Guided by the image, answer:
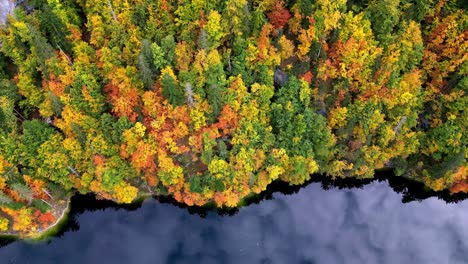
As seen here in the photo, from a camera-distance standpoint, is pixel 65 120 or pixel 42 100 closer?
pixel 65 120

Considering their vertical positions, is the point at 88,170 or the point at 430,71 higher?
the point at 430,71

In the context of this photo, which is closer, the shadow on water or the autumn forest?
the autumn forest

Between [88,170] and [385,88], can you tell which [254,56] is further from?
[88,170]

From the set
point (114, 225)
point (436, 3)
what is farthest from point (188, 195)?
point (436, 3)

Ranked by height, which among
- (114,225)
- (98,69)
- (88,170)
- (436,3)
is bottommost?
(114,225)

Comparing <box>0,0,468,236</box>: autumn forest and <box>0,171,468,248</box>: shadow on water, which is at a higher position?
<box>0,0,468,236</box>: autumn forest
